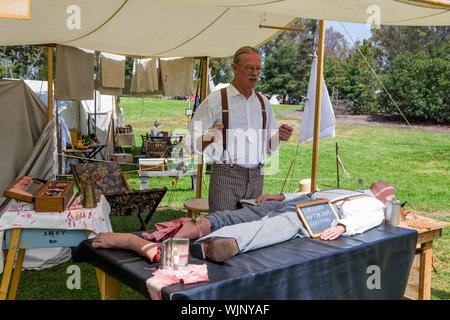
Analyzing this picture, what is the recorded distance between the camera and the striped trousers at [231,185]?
3.11 metres

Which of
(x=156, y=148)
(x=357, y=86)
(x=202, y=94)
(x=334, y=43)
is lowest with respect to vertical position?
(x=156, y=148)

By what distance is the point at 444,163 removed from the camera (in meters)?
11.4

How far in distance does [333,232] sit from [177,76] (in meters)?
4.06

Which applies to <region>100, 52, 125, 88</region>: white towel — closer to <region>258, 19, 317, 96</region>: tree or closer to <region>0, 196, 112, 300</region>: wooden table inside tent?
<region>0, 196, 112, 300</region>: wooden table inside tent

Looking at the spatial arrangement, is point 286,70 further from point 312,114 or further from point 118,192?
point 118,192

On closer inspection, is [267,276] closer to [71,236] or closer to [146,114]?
[71,236]

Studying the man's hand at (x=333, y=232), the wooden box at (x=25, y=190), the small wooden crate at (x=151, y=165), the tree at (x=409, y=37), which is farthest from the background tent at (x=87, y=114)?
the tree at (x=409, y=37)

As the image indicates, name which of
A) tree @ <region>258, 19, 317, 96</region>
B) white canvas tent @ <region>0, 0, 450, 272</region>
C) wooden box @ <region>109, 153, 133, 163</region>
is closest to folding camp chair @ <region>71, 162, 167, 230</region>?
white canvas tent @ <region>0, 0, 450, 272</region>

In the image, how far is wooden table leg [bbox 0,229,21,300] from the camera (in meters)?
2.64

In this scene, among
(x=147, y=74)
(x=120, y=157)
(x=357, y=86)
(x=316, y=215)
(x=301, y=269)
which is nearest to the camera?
(x=301, y=269)

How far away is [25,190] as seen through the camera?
2916mm

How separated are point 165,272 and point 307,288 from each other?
2.38ft

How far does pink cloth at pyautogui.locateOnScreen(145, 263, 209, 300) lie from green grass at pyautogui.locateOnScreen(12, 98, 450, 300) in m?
1.64

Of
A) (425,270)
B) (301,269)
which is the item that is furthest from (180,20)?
(425,270)
